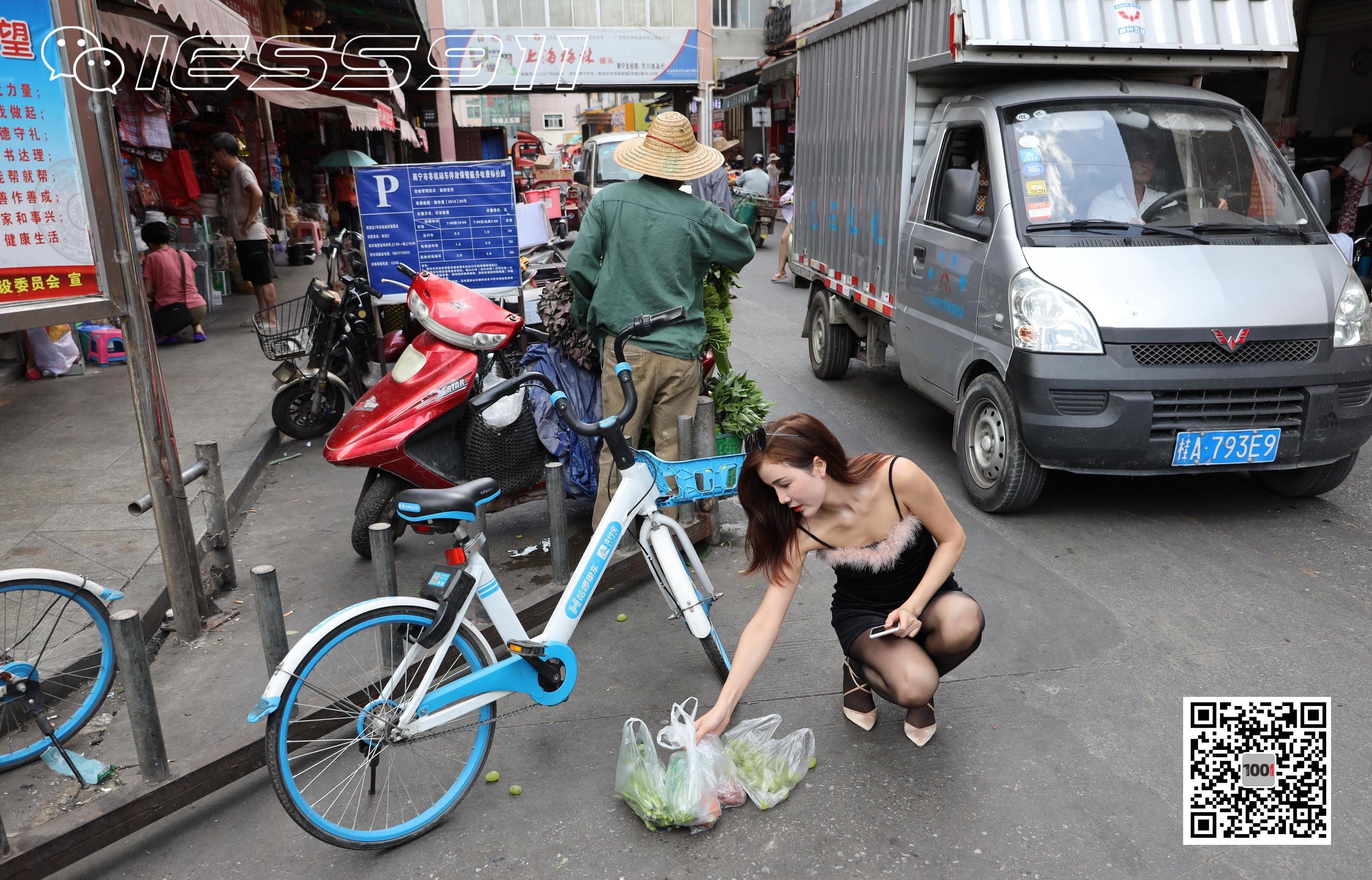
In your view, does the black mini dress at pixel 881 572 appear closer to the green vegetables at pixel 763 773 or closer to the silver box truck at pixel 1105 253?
the green vegetables at pixel 763 773

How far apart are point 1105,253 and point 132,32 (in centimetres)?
674

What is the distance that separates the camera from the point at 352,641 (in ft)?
9.15

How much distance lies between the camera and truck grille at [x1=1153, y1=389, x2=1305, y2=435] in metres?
4.48

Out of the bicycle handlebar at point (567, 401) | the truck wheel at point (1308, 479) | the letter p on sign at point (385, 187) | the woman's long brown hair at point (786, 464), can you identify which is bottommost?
the truck wheel at point (1308, 479)

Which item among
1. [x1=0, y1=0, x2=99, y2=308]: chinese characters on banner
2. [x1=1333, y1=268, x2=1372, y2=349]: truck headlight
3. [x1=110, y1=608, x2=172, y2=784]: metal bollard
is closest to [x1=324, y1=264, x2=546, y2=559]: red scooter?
[x1=0, y1=0, x2=99, y2=308]: chinese characters on banner

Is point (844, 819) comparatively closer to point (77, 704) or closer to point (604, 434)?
point (604, 434)

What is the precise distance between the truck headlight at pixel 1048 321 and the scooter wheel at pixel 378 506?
3.05 m

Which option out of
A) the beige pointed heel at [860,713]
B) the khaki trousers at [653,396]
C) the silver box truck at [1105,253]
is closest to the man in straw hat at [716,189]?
the silver box truck at [1105,253]

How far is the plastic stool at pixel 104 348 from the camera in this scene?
8.45 metres

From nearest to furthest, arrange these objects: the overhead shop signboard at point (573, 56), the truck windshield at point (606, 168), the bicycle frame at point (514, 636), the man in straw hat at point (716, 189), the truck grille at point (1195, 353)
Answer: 1. the bicycle frame at point (514, 636)
2. the truck grille at point (1195, 353)
3. the man in straw hat at point (716, 189)
4. the truck windshield at point (606, 168)
5. the overhead shop signboard at point (573, 56)

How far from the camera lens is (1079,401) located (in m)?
4.49

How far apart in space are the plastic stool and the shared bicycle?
6.73m

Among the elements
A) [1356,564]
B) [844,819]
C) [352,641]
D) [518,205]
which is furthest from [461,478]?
[518,205]

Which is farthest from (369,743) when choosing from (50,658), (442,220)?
(442,220)
